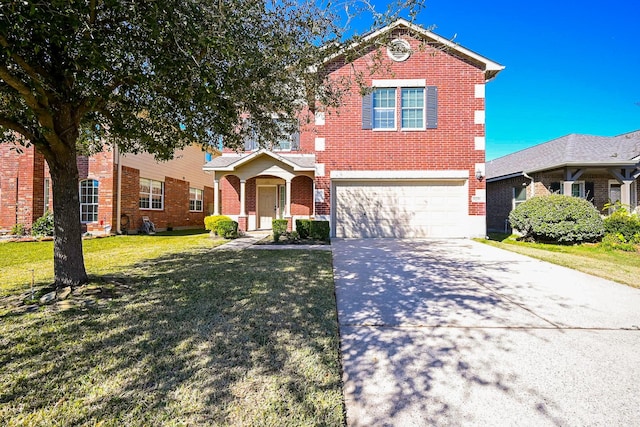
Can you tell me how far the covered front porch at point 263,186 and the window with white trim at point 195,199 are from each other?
5.21 m

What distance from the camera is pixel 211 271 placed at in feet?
20.1

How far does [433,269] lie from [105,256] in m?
8.14

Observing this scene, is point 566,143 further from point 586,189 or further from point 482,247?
point 482,247

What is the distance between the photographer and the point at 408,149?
1148 centimetres

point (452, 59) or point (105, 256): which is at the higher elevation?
point (452, 59)

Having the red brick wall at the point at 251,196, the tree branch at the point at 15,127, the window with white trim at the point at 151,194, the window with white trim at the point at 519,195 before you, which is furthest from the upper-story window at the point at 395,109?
the window with white trim at the point at 151,194

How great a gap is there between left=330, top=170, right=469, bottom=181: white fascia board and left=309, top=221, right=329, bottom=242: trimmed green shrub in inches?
77.6

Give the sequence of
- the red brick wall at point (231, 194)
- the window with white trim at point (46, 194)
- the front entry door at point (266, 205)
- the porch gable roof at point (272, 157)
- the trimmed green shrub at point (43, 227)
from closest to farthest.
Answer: the trimmed green shrub at point (43, 227) → the porch gable roof at point (272, 157) → the window with white trim at point (46, 194) → the red brick wall at point (231, 194) → the front entry door at point (266, 205)

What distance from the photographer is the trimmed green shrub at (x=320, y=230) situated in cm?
1079

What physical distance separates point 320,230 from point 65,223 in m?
7.35

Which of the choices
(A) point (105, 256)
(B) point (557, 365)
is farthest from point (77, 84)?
(B) point (557, 365)

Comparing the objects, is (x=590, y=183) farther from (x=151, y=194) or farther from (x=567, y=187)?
(x=151, y=194)

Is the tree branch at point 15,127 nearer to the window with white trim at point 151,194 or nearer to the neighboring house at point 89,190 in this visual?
the neighboring house at point 89,190

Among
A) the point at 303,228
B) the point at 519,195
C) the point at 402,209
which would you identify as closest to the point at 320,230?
the point at 303,228
